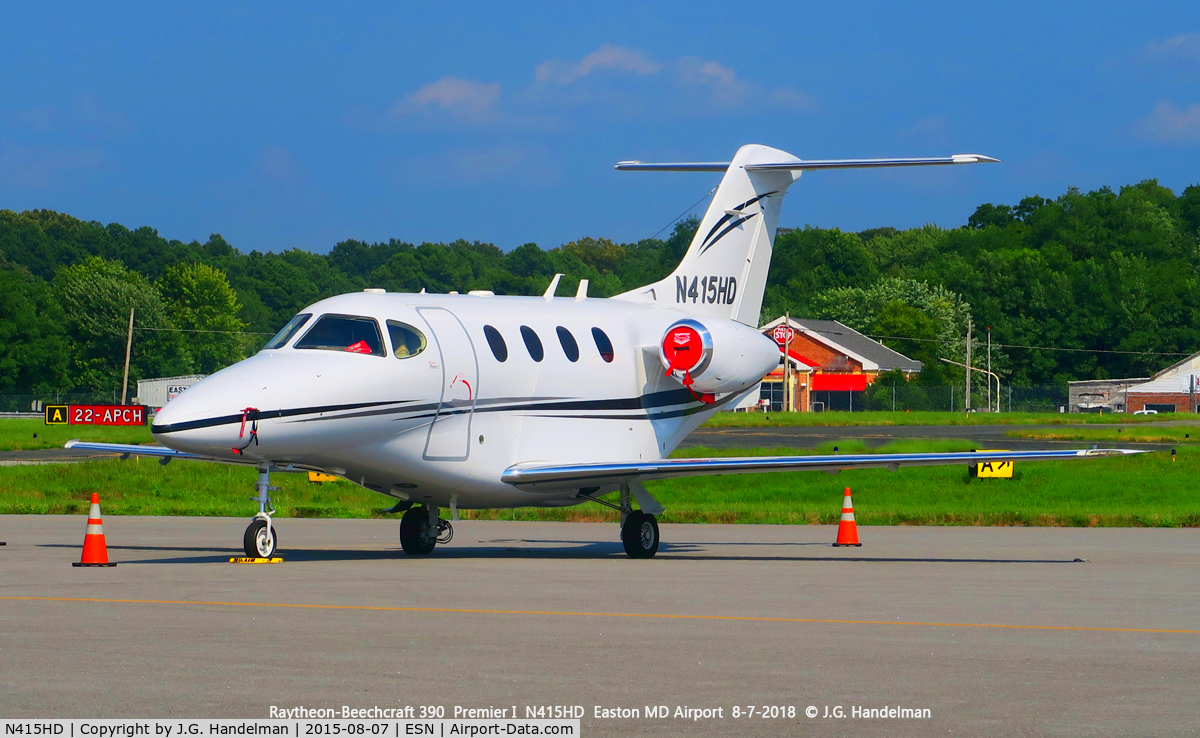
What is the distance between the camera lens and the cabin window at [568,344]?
800 inches

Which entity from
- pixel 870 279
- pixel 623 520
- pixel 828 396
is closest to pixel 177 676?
pixel 623 520

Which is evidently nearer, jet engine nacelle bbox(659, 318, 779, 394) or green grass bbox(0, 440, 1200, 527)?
jet engine nacelle bbox(659, 318, 779, 394)

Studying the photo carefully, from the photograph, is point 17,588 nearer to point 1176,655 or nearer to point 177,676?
point 177,676

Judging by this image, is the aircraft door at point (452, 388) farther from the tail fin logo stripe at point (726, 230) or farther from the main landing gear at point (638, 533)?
the tail fin logo stripe at point (726, 230)

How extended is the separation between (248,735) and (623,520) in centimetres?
1317

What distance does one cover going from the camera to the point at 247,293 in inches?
6304

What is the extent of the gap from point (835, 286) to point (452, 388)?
137992 mm

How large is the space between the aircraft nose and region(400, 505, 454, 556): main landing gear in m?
4.26

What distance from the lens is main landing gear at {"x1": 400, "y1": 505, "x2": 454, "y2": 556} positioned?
20.0 meters

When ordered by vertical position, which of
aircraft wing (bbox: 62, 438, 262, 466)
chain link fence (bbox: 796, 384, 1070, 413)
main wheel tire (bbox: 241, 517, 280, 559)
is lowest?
main wheel tire (bbox: 241, 517, 280, 559)

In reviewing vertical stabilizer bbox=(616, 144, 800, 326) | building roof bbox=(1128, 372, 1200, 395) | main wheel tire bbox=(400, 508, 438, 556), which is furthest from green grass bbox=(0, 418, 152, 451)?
building roof bbox=(1128, 372, 1200, 395)

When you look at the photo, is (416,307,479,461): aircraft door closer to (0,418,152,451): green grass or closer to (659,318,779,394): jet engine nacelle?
(659,318,779,394): jet engine nacelle

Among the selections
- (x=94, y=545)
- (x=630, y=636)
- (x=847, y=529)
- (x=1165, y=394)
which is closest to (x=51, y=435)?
(x=847, y=529)

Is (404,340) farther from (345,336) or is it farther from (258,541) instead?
(258,541)
